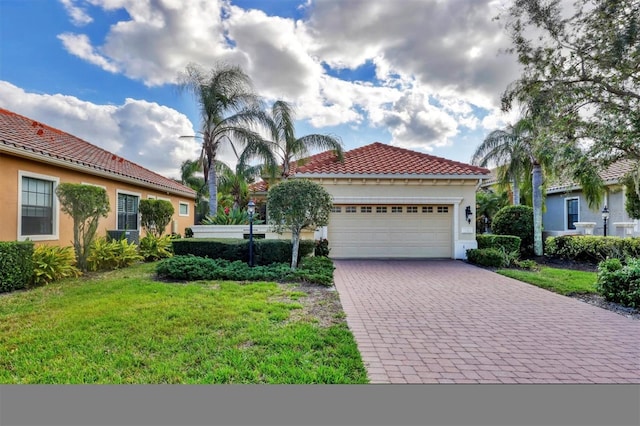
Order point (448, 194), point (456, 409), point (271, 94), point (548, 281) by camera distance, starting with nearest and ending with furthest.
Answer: point (456, 409)
point (548, 281)
point (448, 194)
point (271, 94)

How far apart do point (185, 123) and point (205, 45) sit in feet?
15.8

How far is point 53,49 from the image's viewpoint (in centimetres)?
887

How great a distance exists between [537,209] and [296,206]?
35.8ft

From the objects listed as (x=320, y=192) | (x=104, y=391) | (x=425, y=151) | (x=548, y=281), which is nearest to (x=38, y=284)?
(x=104, y=391)

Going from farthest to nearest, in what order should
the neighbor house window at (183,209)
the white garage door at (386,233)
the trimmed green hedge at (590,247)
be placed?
1. the neighbor house window at (183,209)
2. the white garage door at (386,233)
3. the trimmed green hedge at (590,247)

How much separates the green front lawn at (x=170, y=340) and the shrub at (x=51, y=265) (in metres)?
1.00

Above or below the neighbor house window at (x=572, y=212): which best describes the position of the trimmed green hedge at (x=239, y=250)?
below

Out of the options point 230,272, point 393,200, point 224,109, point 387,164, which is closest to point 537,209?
point 393,200

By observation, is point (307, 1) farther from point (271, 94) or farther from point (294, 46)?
point (271, 94)

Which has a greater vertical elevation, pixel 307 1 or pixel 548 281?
pixel 307 1

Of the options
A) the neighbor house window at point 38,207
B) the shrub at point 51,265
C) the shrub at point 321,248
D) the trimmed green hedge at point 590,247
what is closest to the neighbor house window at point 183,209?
the neighbor house window at point 38,207

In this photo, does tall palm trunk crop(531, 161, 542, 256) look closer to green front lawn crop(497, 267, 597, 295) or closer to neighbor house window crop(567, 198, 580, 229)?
green front lawn crop(497, 267, 597, 295)

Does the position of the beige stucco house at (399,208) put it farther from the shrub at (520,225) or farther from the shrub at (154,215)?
the shrub at (154,215)

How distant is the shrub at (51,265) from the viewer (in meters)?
7.64
